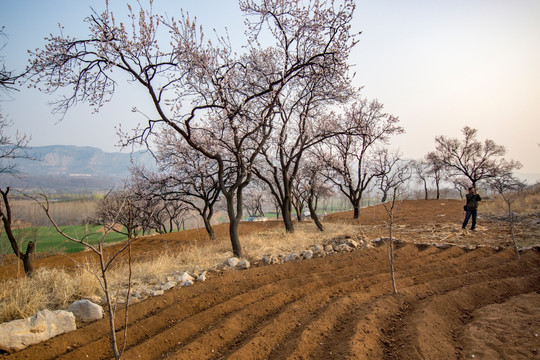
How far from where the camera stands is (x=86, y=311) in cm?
457

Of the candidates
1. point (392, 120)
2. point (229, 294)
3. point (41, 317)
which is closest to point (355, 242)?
point (229, 294)

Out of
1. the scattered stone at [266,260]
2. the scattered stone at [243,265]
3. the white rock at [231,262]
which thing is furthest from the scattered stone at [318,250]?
the white rock at [231,262]

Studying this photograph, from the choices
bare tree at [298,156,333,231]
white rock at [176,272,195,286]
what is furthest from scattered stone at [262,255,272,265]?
bare tree at [298,156,333,231]

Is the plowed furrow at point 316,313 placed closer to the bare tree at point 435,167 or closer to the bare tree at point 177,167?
the bare tree at point 177,167

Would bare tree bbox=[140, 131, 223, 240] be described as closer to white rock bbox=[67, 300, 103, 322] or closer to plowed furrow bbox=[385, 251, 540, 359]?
white rock bbox=[67, 300, 103, 322]

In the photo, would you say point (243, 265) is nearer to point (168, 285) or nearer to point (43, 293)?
point (168, 285)

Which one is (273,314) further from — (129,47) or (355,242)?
(129,47)

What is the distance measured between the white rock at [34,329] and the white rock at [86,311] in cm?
24

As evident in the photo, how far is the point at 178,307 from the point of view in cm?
477

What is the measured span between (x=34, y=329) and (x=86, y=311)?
0.72 meters

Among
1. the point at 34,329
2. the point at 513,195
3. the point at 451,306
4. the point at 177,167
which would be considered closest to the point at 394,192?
the point at 451,306

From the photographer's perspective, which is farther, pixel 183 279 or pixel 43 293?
pixel 183 279

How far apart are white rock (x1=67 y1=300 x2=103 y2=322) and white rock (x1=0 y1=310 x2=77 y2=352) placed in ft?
0.79

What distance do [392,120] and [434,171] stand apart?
2477cm
